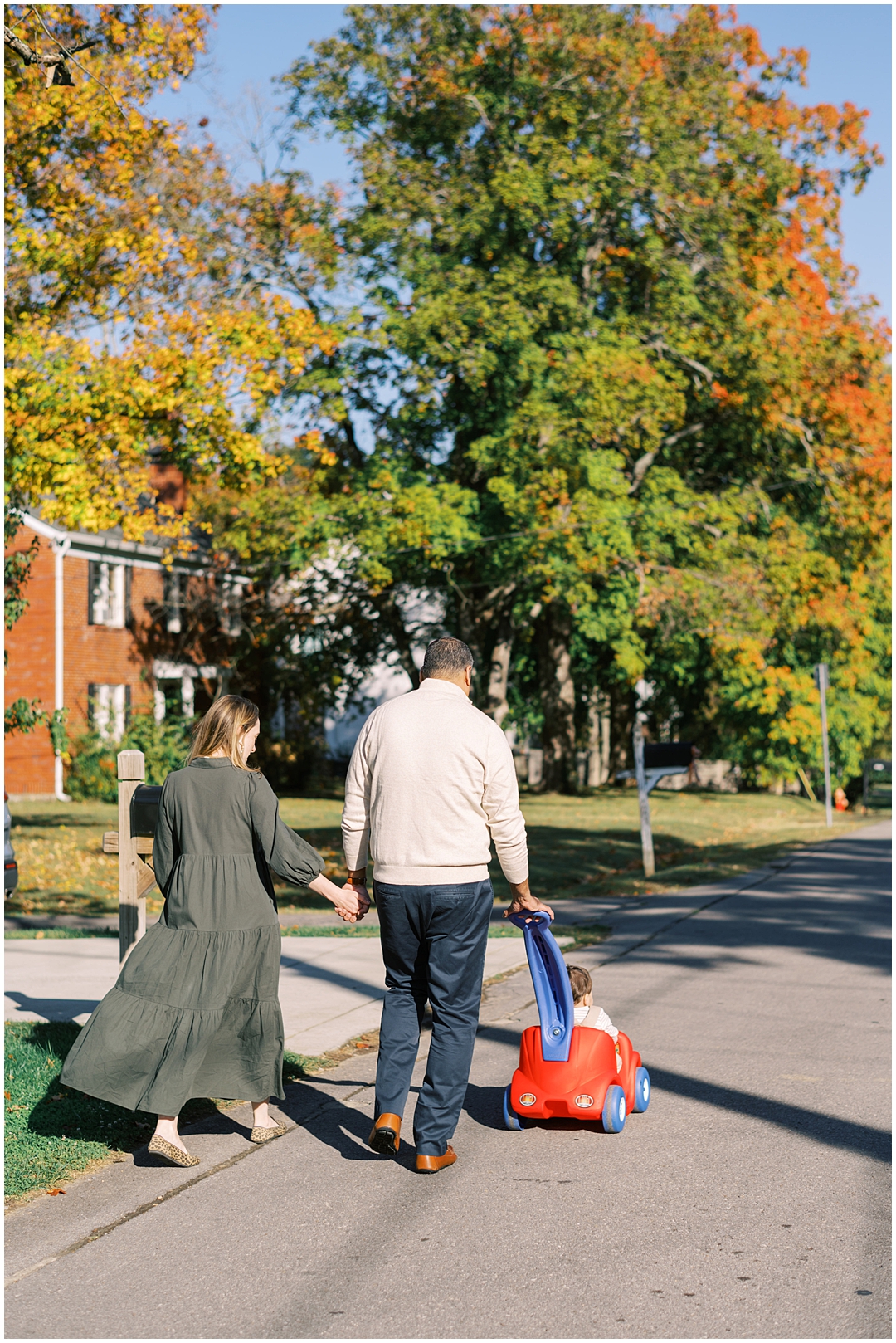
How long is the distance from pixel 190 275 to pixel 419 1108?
49.9 feet

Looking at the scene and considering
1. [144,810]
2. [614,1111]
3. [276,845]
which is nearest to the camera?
[276,845]

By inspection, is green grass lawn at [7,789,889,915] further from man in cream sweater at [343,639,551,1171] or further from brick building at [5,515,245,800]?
man in cream sweater at [343,639,551,1171]

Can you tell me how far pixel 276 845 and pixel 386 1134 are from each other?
3.96 ft

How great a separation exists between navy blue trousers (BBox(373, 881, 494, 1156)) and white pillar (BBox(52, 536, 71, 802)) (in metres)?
26.3

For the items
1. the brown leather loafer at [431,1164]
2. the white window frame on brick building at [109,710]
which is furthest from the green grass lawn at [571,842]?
the brown leather loafer at [431,1164]

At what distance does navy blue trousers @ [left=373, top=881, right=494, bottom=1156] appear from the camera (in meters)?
5.28

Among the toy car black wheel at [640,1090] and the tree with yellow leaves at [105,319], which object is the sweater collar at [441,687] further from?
the tree with yellow leaves at [105,319]

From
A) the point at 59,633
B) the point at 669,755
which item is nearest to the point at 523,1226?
the point at 669,755

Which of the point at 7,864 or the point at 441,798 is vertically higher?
the point at 441,798

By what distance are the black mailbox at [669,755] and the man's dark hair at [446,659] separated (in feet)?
37.0

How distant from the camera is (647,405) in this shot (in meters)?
24.3

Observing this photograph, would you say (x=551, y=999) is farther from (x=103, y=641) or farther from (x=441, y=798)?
(x=103, y=641)

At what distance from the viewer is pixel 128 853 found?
7.00 m

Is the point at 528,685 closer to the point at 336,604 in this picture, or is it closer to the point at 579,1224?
the point at 336,604
